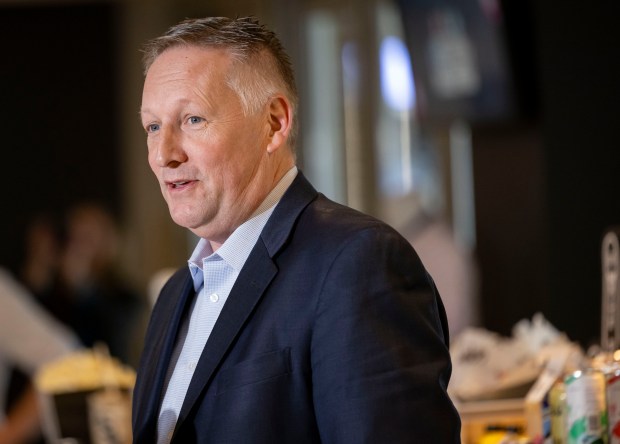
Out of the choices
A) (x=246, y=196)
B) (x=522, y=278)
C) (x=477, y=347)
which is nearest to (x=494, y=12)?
(x=522, y=278)

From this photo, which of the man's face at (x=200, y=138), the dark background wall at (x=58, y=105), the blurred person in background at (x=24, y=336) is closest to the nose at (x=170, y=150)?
the man's face at (x=200, y=138)

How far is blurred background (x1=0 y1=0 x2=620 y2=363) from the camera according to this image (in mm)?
3949

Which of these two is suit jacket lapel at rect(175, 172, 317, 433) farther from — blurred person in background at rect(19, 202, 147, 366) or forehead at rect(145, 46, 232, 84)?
blurred person in background at rect(19, 202, 147, 366)

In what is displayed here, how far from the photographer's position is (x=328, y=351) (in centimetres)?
139

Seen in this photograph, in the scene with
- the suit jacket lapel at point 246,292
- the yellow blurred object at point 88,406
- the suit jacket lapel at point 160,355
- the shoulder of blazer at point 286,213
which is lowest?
the yellow blurred object at point 88,406

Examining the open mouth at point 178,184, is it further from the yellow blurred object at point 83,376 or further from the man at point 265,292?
the yellow blurred object at point 83,376

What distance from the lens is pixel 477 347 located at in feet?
8.16

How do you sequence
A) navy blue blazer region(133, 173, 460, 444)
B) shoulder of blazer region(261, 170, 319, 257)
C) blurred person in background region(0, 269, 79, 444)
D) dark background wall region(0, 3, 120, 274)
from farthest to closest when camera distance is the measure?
dark background wall region(0, 3, 120, 274)
blurred person in background region(0, 269, 79, 444)
shoulder of blazer region(261, 170, 319, 257)
navy blue blazer region(133, 173, 460, 444)

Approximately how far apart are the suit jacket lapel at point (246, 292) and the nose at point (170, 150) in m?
0.15

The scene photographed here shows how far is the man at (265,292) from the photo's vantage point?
1379 millimetres

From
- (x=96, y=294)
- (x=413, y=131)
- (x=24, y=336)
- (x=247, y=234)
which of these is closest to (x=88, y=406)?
(x=247, y=234)

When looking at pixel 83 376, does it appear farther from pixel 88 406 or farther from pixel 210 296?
pixel 210 296

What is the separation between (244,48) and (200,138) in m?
→ 0.14

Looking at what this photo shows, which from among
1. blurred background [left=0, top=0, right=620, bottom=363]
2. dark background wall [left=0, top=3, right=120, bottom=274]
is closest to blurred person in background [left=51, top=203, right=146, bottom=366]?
blurred background [left=0, top=0, right=620, bottom=363]
